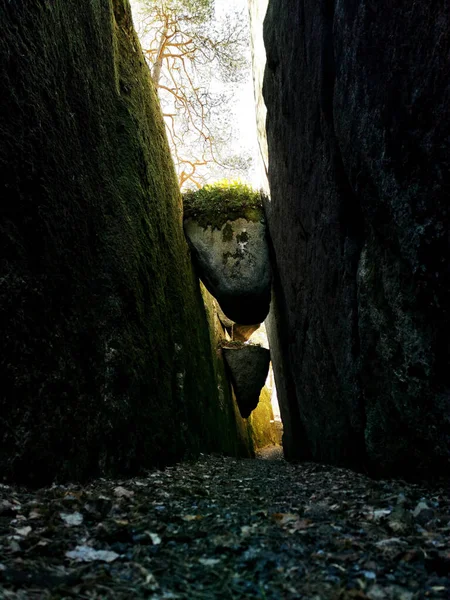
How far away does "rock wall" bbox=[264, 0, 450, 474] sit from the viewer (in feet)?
Result: 8.61

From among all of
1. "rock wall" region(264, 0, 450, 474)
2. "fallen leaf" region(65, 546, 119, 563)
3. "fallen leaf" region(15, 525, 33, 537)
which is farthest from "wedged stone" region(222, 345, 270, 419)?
"fallen leaf" region(65, 546, 119, 563)

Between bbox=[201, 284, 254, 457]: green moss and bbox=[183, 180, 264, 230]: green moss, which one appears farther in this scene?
bbox=[201, 284, 254, 457]: green moss

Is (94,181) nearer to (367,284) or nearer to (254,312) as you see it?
(367,284)

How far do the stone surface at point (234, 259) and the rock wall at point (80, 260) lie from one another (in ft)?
8.20

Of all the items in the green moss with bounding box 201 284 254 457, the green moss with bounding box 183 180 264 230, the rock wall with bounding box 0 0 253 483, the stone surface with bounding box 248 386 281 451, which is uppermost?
the green moss with bounding box 183 180 264 230

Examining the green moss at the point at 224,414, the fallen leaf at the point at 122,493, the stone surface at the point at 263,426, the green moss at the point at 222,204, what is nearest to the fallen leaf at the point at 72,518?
the fallen leaf at the point at 122,493

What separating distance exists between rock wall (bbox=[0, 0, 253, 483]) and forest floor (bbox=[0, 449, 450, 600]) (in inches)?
21.2

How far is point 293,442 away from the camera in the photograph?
9219 mm

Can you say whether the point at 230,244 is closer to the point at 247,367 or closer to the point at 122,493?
the point at 247,367

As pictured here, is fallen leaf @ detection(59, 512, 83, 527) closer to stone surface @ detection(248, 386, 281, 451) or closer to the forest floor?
the forest floor

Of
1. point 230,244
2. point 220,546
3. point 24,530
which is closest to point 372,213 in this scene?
point 220,546

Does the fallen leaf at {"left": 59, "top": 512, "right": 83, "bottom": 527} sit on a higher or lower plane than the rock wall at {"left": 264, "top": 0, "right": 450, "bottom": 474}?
lower

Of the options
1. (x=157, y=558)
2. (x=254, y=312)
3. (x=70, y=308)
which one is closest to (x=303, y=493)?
(x=157, y=558)

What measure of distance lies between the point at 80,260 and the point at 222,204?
18.3 feet
